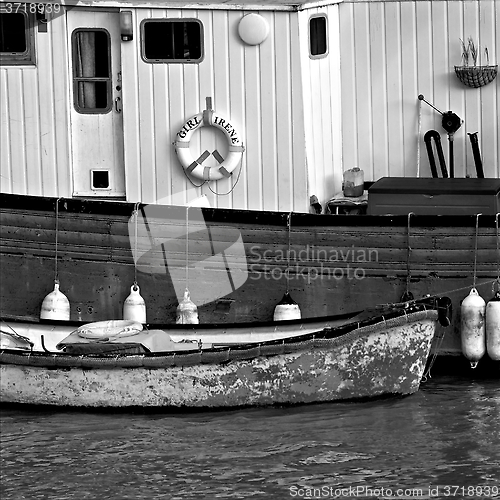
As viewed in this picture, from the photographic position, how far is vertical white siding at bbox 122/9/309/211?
13039mm

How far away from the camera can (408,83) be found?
13.9m

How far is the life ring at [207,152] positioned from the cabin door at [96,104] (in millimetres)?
631

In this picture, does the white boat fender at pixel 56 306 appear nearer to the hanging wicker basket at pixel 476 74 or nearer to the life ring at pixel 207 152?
the life ring at pixel 207 152

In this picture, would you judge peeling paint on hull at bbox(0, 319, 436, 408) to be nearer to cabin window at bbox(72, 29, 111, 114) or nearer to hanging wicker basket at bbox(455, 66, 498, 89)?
cabin window at bbox(72, 29, 111, 114)

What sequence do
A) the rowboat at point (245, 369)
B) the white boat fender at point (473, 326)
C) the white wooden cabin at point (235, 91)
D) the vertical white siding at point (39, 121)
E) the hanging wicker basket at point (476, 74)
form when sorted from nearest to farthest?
1. the rowboat at point (245, 369)
2. the white boat fender at point (473, 326)
3. the white wooden cabin at point (235, 91)
4. the vertical white siding at point (39, 121)
5. the hanging wicker basket at point (476, 74)

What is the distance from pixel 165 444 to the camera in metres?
11.3

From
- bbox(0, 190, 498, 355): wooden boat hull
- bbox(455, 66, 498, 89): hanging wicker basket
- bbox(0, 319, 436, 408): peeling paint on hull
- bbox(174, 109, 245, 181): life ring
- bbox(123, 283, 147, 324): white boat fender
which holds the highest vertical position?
bbox(455, 66, 498, 89): hanging wicker basket

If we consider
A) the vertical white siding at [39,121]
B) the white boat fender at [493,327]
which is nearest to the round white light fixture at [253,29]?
the vertical white siding at [39,121]

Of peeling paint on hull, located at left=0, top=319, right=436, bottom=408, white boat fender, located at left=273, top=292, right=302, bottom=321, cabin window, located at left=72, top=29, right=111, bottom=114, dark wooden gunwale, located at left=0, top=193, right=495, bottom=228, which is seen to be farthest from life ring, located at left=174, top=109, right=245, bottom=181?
peeling paint on hull, located at left=0, top=319, right=436, bottom=408

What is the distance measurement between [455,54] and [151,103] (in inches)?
113

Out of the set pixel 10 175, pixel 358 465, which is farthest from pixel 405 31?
pixel 358 465

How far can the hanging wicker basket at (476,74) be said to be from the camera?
13.6m

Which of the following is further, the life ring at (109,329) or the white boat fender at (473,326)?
the white boat fender at (473,326)

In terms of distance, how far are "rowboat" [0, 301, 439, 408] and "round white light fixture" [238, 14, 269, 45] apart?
105 inches
